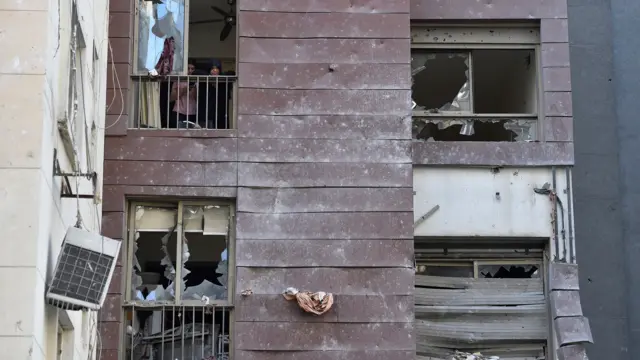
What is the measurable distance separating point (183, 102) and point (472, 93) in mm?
4176

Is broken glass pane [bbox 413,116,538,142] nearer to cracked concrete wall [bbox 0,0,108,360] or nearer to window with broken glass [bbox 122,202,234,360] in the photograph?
window with broken glass [bbox 122,202,234,360]

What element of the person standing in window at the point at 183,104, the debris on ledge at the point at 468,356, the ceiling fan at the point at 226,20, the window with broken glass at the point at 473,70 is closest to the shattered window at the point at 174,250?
the person standing in window at the point at 183,104

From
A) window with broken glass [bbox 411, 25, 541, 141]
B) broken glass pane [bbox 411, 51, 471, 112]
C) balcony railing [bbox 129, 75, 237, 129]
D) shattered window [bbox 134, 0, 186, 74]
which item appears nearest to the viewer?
→ balcony railing [bbox 129, 75, 237, 129]

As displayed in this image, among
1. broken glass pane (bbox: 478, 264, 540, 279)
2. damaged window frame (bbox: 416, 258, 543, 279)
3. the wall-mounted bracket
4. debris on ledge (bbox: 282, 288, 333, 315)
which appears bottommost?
debris on ledge (bbox: 282, 288, 333, 315)

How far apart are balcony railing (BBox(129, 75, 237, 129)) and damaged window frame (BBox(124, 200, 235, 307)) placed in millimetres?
1071

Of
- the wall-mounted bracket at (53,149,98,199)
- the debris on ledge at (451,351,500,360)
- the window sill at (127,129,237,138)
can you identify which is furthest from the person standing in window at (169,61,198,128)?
the debris on ledge at (451,351,500,360)

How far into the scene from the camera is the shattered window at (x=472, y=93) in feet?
55.7

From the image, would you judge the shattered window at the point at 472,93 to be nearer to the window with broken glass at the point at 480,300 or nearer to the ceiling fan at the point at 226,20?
the window with broken glass at the point at 480,300

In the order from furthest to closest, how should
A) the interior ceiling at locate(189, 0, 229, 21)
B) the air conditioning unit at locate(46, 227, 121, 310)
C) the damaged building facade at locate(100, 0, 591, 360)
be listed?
→ the interior ceiling at locate(189, 0, 229, 21) → the damaged building facade at locate(100, 0, 591, 360) → the air conditioning unit at locate(46, 227, 121, 310)

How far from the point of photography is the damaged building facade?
14977 millimetres

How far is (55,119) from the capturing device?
10.7 m

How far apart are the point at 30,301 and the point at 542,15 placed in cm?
948

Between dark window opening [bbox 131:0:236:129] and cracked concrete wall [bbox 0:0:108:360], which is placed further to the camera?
dark window opening [bbox 131:0:236:129]

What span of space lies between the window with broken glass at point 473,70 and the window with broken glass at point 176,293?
11.4 feet
